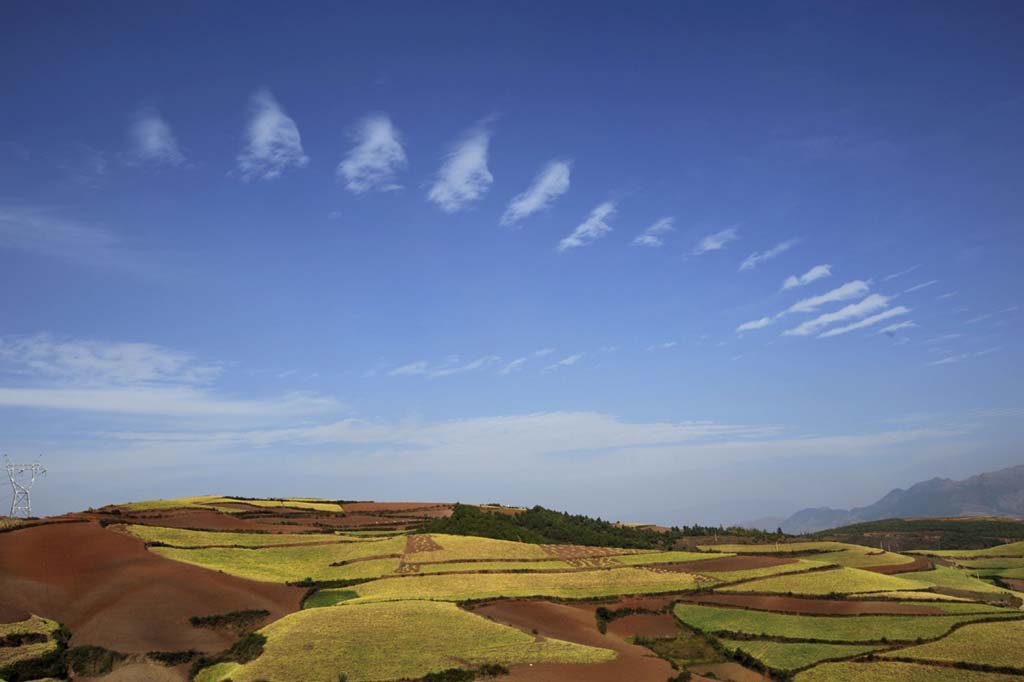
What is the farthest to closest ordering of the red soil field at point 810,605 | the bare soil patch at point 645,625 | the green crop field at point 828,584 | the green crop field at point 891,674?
the green crop field at point 828,584
the bare soil patch at point 645,625
the red soil field at point 810,605
the green crop field at point 891,674

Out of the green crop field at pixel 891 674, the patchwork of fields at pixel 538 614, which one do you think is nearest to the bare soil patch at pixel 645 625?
the patchwork of fields at pixel 538 614

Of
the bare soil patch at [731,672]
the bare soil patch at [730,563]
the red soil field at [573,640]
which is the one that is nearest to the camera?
the red soil field at [573,640]

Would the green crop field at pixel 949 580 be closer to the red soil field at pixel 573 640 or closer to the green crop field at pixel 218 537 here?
the red soil field at pixel 573 640

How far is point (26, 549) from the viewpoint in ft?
235

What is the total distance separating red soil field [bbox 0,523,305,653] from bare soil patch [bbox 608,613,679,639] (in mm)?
35064

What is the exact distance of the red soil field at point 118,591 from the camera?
58250 millimetres

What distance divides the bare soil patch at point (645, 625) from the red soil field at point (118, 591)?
3506cm

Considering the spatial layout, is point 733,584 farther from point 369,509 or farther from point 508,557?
point 369,509

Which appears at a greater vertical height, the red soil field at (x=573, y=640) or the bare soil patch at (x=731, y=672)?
the red soil field at (x=573, y=640)

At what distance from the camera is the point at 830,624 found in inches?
2507

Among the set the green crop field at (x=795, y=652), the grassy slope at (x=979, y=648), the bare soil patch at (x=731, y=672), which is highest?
the grassy slope at (x=979, y=648)

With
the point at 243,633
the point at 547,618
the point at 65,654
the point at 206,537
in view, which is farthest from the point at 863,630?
the point at 206,537

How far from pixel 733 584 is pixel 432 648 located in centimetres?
4749

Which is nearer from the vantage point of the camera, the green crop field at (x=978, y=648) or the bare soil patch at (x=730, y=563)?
the green crop field at (x=978, y=648)
